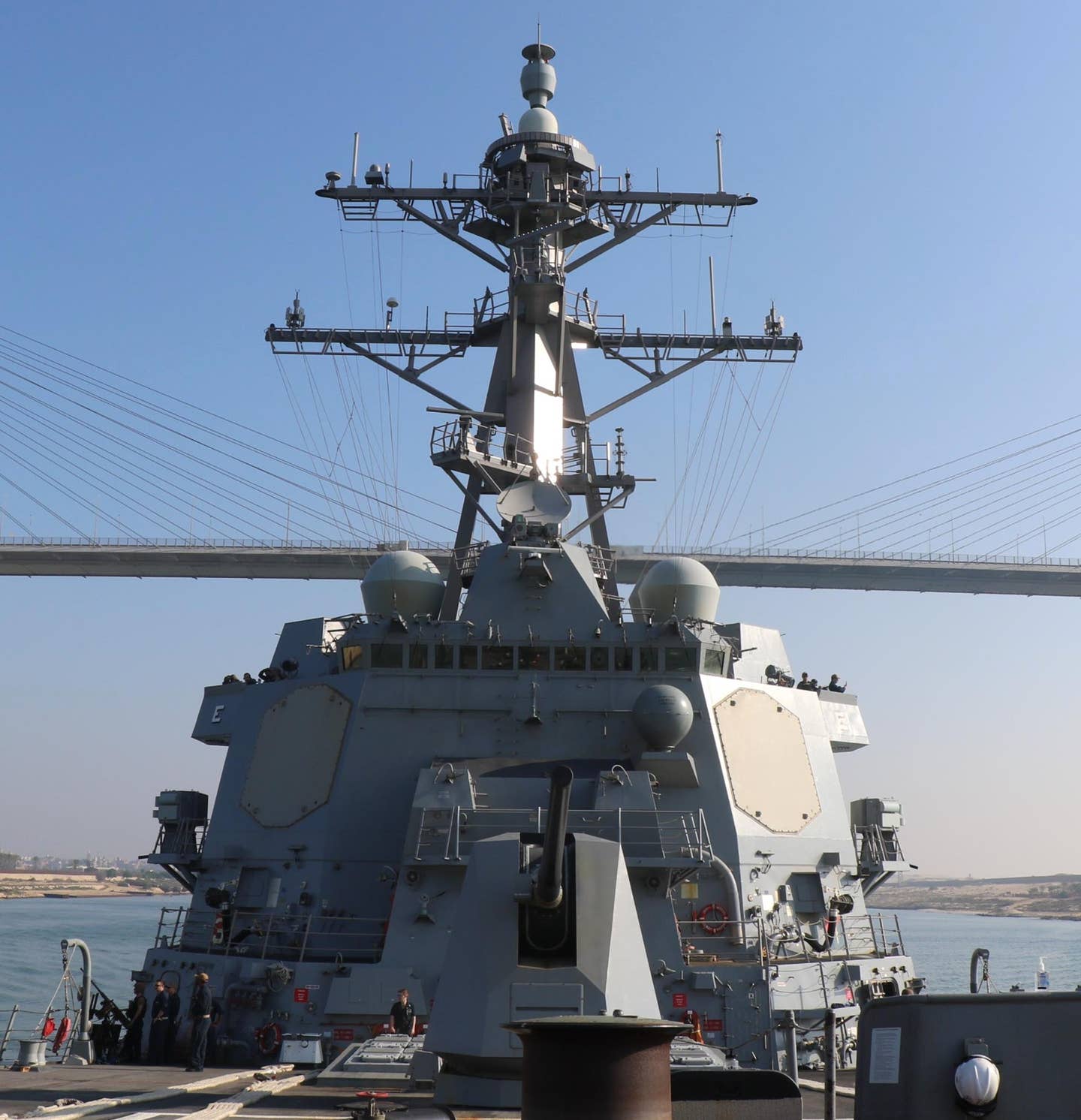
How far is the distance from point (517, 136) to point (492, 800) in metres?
9.87

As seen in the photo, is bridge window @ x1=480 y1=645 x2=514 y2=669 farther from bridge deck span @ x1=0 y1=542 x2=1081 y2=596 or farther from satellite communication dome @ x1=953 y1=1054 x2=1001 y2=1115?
bridge deck span @ x1=0 y1=542 x2=1081 y2=596

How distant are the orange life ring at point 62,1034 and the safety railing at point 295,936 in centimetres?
139

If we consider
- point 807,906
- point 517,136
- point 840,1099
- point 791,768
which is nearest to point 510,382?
point 517,136

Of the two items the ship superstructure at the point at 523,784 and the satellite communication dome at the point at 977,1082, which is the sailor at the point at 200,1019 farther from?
the satellite communication dome at the point at 977,1082

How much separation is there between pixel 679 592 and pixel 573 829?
393 cm

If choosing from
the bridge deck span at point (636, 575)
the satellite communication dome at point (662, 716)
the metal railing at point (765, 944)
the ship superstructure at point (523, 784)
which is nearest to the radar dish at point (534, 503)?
the ship superstructure at point (523, 784)

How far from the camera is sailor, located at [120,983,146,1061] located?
1221 cm

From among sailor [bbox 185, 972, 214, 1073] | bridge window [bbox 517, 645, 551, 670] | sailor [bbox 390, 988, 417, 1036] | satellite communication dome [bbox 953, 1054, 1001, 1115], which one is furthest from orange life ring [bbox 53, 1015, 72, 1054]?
satellite communication dome [bbox 953, 1054, 1001, 1115]

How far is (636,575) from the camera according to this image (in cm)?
5016

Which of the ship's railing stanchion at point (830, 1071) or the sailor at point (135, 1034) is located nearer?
the ship's railing stanchion at point (830, 1071)

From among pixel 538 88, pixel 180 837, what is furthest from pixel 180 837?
pixel 538 88

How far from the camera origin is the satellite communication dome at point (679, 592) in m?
15.3

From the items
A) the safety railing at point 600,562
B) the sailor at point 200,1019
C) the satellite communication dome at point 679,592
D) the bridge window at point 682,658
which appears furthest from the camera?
the safety railing at point 600,562

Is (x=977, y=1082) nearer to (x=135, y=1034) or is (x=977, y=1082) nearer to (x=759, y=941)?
(x=759, y=941)
